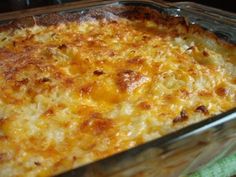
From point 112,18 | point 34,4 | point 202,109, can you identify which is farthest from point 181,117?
point 34,4

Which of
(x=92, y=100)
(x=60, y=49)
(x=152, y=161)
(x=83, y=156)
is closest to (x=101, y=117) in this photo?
(x=92, y=100)

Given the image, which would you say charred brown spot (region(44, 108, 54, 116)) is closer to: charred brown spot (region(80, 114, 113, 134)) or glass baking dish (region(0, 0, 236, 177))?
charred brown spot (region(80, 114, 113, 134))

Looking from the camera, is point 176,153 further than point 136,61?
No

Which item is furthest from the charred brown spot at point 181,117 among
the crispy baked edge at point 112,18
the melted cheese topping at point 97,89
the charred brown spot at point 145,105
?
the crispy baked edge at point 112,18

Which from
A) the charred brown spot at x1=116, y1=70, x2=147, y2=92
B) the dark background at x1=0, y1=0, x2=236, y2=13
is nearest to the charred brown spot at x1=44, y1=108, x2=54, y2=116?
the charred brown spot at x1=116, y1=70, x2=147, y2=92

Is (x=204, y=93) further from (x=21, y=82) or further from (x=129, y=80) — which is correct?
(x=21, y=82)

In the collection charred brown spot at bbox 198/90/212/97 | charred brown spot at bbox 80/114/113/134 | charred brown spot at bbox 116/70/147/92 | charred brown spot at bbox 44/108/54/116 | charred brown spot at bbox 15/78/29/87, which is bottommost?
charred brown spot at bbox 198/90/212/97

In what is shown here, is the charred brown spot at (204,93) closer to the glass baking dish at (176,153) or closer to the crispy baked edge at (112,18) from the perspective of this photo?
the glass baking dish at (176,153)
